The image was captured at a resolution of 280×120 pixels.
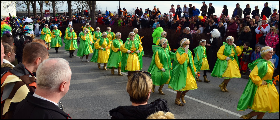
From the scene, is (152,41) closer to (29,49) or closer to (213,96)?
(213,96)

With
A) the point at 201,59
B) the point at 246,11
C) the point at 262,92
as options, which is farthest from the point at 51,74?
the point at 246,11

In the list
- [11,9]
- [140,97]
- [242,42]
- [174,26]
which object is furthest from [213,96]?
[11,9]

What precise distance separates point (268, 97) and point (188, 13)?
556 inches

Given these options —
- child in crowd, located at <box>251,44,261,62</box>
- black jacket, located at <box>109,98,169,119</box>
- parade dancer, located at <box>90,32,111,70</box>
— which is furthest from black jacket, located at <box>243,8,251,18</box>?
black jacket, located at <box>109,98,169,119</box>

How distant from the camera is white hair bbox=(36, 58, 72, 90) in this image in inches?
85.7

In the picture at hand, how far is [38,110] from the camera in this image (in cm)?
208

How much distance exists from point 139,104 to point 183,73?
162 inches

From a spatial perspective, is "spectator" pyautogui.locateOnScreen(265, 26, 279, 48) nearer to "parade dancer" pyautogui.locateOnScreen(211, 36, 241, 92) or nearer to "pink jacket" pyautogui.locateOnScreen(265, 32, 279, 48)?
"pink jacket" pyautogui.locateOnScreen(265, 32, 279, 48)

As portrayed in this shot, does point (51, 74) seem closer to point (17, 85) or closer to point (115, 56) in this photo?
point (17, 85)

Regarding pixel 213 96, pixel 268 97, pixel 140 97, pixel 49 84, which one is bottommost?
pixel 213 96

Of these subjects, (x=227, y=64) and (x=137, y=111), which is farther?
(x=227, y=64)

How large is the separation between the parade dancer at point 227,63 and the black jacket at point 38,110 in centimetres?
695

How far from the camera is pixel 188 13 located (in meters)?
18.8

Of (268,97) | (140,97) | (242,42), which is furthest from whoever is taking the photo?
(242,42)
